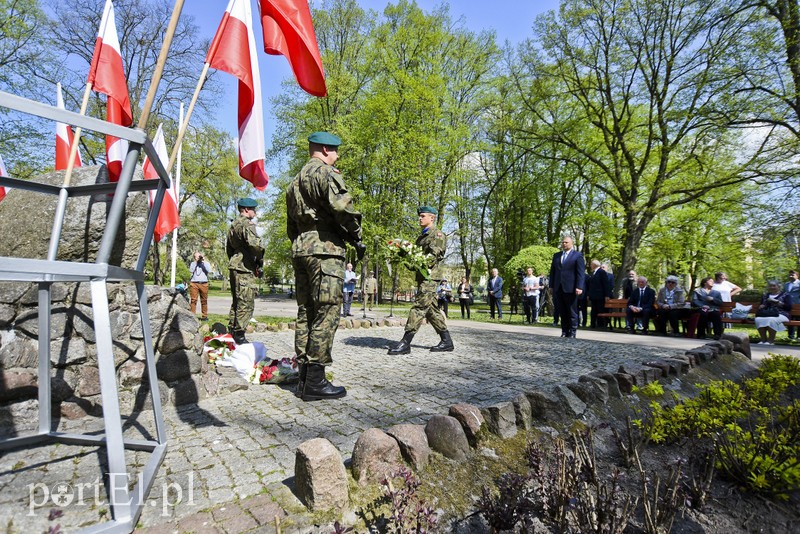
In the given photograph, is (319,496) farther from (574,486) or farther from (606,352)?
(606,352)

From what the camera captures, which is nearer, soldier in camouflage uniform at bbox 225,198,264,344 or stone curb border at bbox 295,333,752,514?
stone curb border at bbox 295,333,752,514

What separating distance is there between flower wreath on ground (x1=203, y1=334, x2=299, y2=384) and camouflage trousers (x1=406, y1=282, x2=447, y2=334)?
217 cm

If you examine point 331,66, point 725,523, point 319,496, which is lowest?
point 725,523

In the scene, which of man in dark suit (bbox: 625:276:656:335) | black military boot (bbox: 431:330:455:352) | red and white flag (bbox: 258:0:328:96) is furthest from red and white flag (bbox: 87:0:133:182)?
man in dark suit (bbox: 625:276:656:335)

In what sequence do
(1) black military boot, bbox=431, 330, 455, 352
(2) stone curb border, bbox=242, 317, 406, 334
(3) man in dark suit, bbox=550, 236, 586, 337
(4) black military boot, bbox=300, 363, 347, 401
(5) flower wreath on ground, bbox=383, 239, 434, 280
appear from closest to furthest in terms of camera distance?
(4) black military boot, bbox=300, 363, 347, 401
(5) flower wreath on ground, bbox=383, 239, 434, 280
(1) black military boot, bbox=431, 330, 455, 352
(2) stone curb border, bbox=242, 317, 406, 334
(3) man in dark suit, bbox=550, 236, 586, 337

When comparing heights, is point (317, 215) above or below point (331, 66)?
below

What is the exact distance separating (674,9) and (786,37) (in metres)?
4.74

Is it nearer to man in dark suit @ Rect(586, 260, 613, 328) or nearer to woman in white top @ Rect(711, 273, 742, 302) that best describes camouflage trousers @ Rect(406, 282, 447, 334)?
man in dark suit @ Rect(586, 260, 613, 328)

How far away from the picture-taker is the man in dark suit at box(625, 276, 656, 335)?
10898mm

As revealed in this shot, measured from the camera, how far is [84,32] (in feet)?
49.1

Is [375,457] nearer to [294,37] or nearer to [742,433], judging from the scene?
[742,433]

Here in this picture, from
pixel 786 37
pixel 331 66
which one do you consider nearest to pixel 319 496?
pixel 786 37

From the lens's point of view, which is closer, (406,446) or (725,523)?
(725,523)

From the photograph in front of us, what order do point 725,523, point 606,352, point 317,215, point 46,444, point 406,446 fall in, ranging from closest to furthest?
point 725,523 → point 406,446 → point 46,444 → point 317,215 → point 606,352
